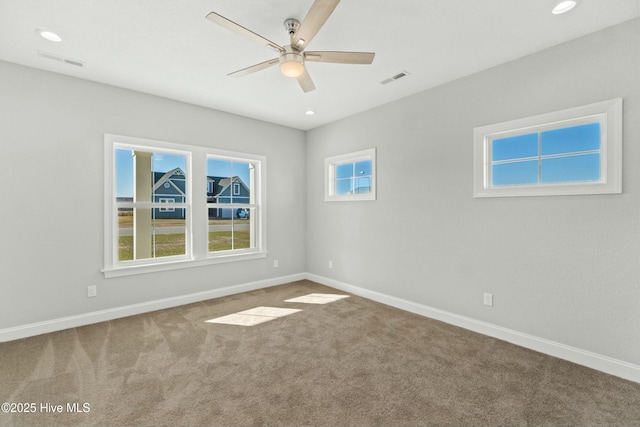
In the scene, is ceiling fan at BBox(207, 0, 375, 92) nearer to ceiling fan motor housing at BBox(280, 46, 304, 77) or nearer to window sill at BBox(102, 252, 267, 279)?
ceiling fan motor housing at BBox(280, 46, 304, 77)

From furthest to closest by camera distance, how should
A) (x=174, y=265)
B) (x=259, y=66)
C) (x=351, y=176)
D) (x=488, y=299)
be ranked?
1. (x=351, y=176)
2. (x=174, y=265)
3. (x=488, y=299)
4. (x=259, y=66)

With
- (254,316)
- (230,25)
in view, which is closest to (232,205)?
(254,316)

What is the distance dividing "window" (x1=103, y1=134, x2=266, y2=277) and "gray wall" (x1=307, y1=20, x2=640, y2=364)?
5.77 ft

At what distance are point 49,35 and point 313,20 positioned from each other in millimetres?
2374

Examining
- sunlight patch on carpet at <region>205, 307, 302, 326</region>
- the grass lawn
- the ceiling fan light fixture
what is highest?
the ceiling fan light fixture

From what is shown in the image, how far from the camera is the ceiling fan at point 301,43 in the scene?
5.62 ft

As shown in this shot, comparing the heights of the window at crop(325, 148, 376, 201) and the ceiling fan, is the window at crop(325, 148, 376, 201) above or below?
below

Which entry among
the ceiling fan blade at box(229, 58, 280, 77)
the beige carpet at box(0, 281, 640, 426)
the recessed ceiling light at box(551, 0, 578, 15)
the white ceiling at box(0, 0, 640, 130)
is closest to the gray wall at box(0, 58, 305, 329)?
the white ceiling at box(0, 0, 640, 130)

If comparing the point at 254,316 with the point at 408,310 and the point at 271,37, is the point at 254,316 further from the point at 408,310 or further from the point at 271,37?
the point at 271,37

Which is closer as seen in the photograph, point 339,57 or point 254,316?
point 339,57

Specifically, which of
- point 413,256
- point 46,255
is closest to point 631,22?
point 413,256

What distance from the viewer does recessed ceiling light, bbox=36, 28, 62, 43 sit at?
2.33 meters

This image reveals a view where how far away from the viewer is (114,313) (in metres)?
3.32

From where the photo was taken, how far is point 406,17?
2162 millimetres
